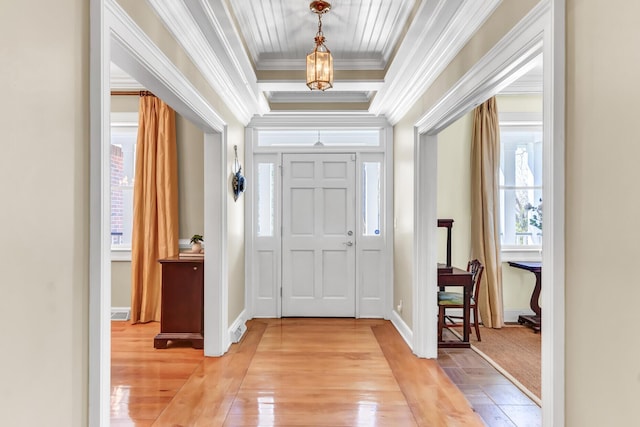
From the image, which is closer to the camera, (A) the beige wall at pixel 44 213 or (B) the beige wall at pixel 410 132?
(A) the beige wall at pixel 44 213

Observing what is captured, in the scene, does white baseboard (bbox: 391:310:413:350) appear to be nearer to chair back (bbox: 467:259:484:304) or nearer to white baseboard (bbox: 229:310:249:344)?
chair back (bbox: 467:259:484:304)

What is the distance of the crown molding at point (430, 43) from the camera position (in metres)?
2.30

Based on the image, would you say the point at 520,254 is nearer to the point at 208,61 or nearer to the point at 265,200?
the point at 265,200

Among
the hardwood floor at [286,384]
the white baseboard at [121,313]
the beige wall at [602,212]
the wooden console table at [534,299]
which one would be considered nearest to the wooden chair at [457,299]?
the hardwood floor at [286,384]

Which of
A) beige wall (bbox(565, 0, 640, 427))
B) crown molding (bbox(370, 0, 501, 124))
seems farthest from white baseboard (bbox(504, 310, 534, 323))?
beige wall (bbox(565, 0, 640, 427))

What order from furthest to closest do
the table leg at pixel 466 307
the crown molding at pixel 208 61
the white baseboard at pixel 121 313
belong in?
the white baseboard at pixel 121 313 < the table leg at pixel 466 307 < the crown molding at pixel 208 61

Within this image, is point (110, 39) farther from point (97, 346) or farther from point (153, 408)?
point (153, 408)

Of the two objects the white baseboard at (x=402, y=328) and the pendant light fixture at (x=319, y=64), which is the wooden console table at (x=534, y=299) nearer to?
the white baseboard at (x=402, y=328)

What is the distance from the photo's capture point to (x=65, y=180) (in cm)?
141

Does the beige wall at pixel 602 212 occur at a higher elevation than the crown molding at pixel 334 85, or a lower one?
lower

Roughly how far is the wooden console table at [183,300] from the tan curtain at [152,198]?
0.80 meters

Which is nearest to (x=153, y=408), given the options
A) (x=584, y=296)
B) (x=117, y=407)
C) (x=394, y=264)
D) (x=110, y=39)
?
(x=117, y=407)

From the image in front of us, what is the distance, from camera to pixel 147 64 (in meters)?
2.04

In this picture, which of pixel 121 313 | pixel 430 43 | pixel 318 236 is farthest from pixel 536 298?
pixel 121 313
